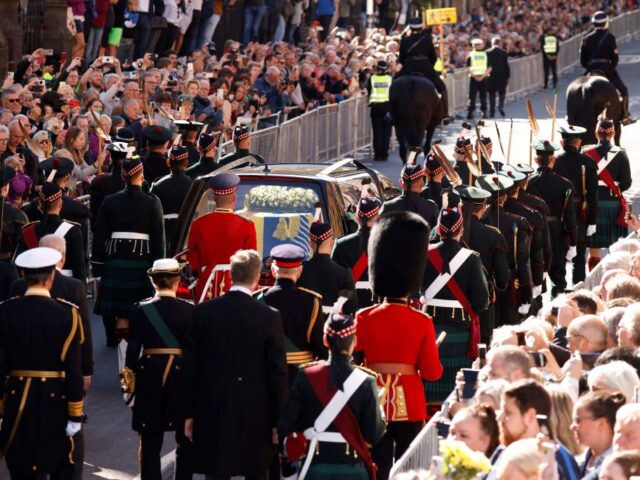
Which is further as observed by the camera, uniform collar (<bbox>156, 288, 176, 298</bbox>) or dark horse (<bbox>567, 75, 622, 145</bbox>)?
dark horse (<bbox>567, 75, 622, 145</bbox>)

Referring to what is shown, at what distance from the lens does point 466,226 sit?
1229 cm

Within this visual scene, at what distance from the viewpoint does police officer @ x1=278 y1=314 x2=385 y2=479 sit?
8320 millimetres

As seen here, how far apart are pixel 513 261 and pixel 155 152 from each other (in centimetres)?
328

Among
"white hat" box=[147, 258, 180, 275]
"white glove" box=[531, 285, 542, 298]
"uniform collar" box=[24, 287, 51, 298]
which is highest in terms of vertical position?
"uniform collar" box=[24, 287, 51, 298]

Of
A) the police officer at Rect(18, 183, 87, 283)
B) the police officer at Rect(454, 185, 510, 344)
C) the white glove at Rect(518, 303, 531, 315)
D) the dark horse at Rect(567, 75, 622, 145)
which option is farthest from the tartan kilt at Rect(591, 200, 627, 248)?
the police officer at Rect(18, 183, 87, 283)

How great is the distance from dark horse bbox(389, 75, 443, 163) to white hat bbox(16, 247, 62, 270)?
562 inches

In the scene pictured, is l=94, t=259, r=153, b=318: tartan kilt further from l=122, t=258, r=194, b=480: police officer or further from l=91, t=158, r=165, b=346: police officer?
l=122, t=258, r=194, b=480: police officer

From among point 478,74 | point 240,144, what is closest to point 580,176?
point 240,144

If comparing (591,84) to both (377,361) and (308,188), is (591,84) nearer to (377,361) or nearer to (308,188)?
(308,188)

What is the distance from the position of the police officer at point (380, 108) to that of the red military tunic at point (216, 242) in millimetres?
12743

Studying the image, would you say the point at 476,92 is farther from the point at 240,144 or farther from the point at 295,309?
the point at 295,309

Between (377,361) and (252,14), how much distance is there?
21232mm

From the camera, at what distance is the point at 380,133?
1025 inches

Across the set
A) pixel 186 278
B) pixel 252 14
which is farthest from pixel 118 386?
pixel 252 14
